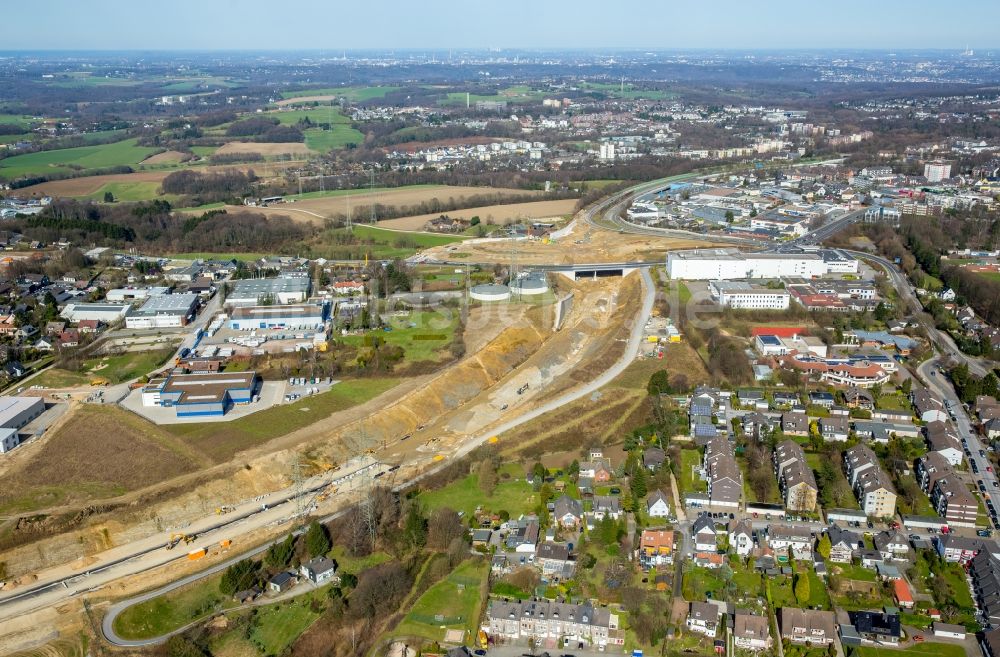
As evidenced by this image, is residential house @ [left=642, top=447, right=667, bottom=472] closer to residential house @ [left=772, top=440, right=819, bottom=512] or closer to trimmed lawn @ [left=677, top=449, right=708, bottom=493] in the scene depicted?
trimmed lawn @ [left=677, top=449, right=708, bottom=493]

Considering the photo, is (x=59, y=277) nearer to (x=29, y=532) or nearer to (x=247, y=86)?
(x=29, y=532)

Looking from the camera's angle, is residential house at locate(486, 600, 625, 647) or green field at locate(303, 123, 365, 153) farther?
green field at locate(303, 123, 365, 153)

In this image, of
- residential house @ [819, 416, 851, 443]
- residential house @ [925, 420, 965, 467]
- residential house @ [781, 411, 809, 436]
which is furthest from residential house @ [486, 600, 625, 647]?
residential house @ [925, 420, 965, 467]

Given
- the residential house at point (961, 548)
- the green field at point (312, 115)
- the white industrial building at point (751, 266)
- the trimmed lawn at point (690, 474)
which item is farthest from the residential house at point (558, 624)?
the green field at point (312, 115)

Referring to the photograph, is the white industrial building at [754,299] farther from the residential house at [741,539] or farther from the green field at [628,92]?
the green field at [628,92]

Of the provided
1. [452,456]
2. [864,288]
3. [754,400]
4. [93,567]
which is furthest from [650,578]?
[864,288]

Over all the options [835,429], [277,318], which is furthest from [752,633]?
[277,318]
